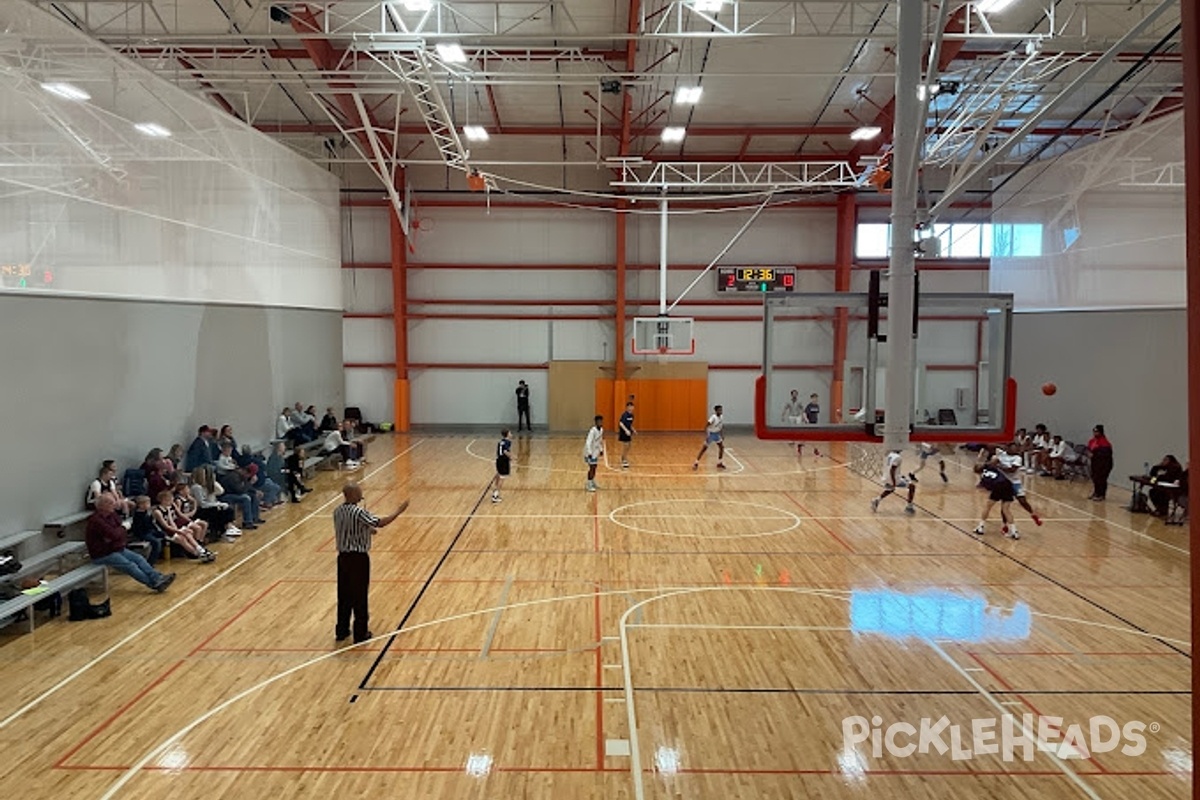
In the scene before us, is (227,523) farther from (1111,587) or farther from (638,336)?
(638,336)

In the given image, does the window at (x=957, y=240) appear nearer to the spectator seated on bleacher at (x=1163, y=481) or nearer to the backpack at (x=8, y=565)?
the spectator seated on bleacher at (x=1163, y=481)

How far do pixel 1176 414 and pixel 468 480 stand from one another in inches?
561

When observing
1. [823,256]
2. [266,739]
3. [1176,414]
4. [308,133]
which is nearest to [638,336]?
[823,256]

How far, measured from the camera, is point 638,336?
1024 inches

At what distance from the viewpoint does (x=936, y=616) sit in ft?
30.9

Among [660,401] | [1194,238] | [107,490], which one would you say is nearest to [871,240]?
[660,401]

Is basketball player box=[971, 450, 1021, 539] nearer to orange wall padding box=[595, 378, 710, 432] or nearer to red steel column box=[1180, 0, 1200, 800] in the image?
red steel column box=[1180, 0, 1200, 800]

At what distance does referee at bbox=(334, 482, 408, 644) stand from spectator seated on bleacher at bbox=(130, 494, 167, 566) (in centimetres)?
439

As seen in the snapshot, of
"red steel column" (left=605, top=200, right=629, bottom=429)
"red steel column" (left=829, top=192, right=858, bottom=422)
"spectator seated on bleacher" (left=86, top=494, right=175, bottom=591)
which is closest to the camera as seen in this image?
"spectator seated on bleacher" (left=86, top=494, right=175, bottom=591)

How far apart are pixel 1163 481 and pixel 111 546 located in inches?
650

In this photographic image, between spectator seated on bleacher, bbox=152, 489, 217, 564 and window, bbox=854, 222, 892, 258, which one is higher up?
window, bbox=854, 222, 892, 258

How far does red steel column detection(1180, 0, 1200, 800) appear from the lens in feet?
10.1

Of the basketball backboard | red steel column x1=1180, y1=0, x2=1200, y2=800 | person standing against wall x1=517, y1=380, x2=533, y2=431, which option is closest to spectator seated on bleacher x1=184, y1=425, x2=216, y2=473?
the basketball backboard

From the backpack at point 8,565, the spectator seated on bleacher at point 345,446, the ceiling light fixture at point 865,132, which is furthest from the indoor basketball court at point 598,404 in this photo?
the ceiling light fixture at point 865,132
